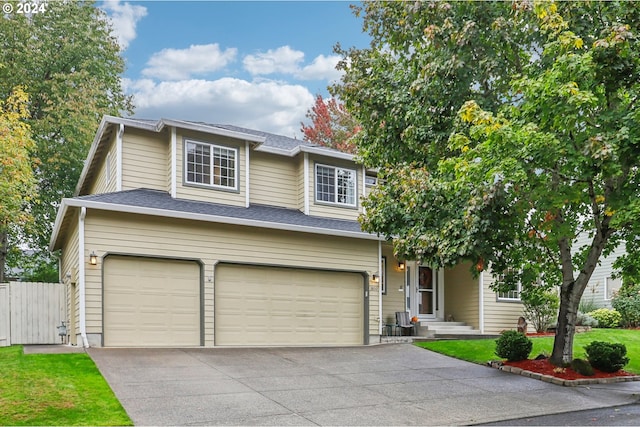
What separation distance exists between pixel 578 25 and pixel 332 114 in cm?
2590

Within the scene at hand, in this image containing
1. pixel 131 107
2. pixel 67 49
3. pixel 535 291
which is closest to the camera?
pixel 535 291

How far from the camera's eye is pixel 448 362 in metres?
12.7

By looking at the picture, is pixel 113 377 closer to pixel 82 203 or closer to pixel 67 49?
pixel 82 203

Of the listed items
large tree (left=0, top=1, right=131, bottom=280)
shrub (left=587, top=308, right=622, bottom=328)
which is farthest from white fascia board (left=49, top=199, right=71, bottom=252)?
shrub (left=587, top=308, right=622, bottom=328)

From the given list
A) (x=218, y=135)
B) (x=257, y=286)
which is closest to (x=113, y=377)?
(x=257, y=286)

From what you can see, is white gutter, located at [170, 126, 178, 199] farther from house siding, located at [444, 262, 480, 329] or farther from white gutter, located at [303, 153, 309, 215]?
house siding, located at [444, 262, 480, 329]

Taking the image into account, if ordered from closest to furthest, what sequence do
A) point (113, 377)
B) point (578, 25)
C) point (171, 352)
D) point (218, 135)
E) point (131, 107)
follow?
point (113, 377)
point (578, 25)
point (171, 352)
point (218, 135)
point (131, 107)

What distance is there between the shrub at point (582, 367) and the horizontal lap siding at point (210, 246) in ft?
19.0

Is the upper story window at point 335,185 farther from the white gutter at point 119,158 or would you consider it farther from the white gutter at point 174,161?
the white gutter at point 119,158

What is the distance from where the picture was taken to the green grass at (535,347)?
43.5 ft

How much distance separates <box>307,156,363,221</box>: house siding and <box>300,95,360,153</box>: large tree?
16.3 meters

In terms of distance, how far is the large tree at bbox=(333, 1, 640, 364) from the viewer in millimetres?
8609

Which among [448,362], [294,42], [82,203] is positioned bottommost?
[448,362]

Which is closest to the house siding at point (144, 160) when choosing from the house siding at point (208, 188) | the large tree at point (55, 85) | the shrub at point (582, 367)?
the house siding at point (208, 188)
